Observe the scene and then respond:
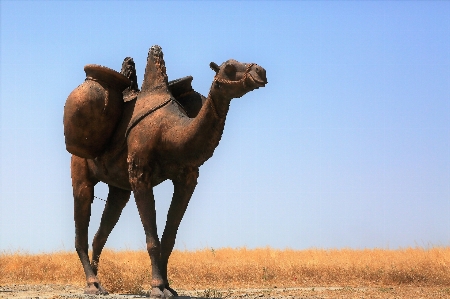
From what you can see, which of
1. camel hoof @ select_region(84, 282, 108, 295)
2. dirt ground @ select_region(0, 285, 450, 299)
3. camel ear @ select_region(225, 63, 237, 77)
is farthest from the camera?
dirt ground @ select_region(0, 285, 450, 299)

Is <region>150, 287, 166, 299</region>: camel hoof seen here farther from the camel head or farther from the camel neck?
the camel head

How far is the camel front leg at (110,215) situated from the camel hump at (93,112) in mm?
1073

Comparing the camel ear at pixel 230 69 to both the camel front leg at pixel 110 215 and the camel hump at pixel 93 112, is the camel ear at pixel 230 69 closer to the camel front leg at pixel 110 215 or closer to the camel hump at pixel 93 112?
the camel hump at pixel 93 112

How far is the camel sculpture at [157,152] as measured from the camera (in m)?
9.55

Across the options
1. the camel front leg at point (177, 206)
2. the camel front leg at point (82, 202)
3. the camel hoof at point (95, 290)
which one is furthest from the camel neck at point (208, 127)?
the camel hoof at point (95, 290)

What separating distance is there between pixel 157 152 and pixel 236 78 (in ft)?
5.50

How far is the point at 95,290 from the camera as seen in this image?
11.0m

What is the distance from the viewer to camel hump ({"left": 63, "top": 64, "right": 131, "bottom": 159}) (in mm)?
10664

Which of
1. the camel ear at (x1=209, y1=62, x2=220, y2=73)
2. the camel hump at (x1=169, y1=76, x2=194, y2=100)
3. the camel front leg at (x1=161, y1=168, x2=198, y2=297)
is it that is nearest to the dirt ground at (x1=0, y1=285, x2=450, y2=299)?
the camel front leg at (x1=161, y1=168, x2=198, y2=297)

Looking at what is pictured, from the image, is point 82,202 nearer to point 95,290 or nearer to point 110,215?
point 110,215

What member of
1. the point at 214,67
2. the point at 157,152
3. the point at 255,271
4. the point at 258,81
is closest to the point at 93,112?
the point at 157,152

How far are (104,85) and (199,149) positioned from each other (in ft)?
7.14

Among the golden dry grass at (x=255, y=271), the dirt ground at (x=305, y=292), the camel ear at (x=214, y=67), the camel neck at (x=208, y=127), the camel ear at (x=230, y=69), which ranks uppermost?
the camel ear at (x=214, y=67)

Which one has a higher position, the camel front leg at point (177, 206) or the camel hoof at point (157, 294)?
the camel front leg at point (177, 206)
